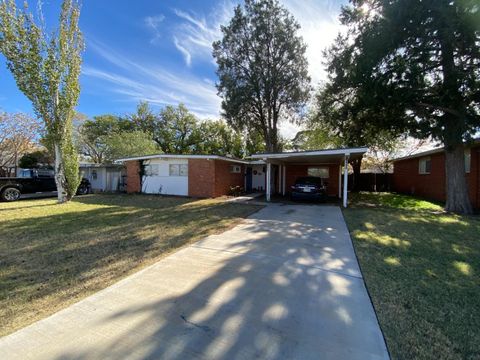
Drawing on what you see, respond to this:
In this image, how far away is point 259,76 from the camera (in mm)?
17000

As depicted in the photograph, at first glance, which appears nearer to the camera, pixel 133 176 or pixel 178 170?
pixel 178 170

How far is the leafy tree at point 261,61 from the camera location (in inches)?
Answer: 651

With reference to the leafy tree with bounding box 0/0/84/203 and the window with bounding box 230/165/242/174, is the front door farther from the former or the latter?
the leafy tree with bounding box 0/0/84/203

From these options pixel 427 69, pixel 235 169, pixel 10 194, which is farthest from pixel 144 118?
pixel 427 69

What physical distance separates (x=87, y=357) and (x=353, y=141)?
1401 centimetres

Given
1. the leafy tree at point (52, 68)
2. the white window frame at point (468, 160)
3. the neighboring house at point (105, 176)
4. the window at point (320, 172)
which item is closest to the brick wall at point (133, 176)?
the neighboring house at point (105, 176)

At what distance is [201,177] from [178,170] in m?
1.79

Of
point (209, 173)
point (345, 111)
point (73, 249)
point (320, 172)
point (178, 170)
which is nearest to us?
point (73, 249)

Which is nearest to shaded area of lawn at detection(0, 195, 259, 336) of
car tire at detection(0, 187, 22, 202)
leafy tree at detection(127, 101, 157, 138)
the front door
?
car tire at detection(0, 187, 22, 202)

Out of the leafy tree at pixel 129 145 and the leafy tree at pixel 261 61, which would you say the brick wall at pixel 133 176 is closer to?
the leafy tree at pixel 129 145

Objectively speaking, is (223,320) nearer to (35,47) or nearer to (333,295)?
(333,295)

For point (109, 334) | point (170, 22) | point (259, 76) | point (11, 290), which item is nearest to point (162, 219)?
point (11, 290)

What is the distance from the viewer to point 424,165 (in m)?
15.9

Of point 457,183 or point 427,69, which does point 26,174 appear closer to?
point 427,69
